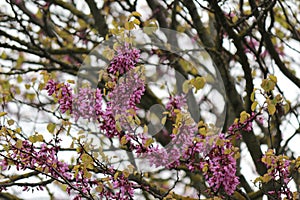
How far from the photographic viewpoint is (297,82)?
12.5 feet

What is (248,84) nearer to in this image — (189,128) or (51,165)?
(189,128)

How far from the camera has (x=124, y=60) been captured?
272cm

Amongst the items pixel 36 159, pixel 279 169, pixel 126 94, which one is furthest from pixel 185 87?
pixel 36 159

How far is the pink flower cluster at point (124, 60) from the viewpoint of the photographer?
272 cm

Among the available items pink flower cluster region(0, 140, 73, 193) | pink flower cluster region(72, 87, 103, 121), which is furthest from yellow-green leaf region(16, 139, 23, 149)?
pink flower cluster region(72, 87, 103, 121)

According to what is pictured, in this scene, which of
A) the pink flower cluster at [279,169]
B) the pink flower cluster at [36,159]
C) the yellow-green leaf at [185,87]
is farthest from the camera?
the yellow-green leaf at [185,87]

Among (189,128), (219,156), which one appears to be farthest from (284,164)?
(189,128)

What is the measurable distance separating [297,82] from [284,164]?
1384 mm

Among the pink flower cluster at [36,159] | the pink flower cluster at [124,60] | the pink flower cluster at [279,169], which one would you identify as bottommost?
the pink flower cluster at [279,169]

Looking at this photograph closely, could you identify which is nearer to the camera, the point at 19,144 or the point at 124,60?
the point at 19,144

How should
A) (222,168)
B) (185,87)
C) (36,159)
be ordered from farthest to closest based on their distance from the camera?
(185,87) → (36,159) → (222,168)

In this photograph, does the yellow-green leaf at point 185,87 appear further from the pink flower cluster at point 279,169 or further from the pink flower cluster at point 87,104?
the pink flower cluster at point 279,169

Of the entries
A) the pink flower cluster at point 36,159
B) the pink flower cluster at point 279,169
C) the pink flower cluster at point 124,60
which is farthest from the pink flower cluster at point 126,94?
the pink flower cluster at point 279,169

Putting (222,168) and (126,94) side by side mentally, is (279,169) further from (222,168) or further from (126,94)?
(126,94)
